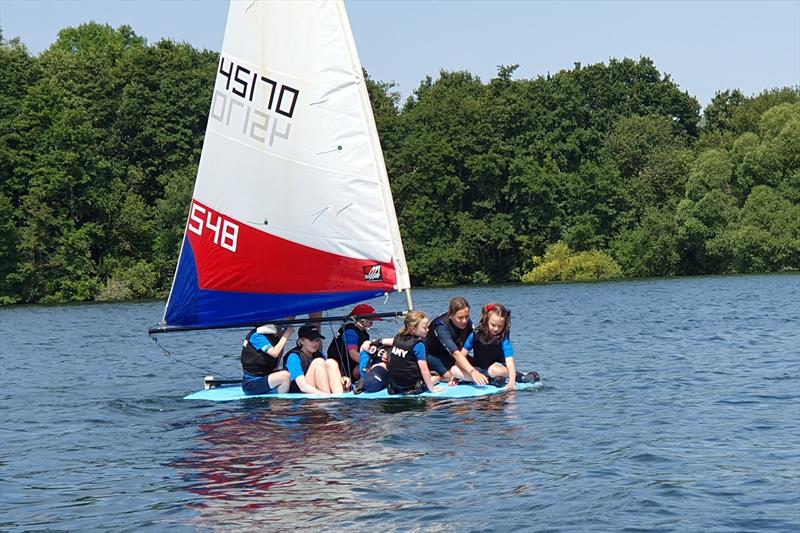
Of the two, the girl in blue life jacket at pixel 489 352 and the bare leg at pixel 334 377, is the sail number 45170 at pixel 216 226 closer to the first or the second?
the bare leg at pixel 334 377

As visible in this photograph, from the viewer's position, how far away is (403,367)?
16.6 m

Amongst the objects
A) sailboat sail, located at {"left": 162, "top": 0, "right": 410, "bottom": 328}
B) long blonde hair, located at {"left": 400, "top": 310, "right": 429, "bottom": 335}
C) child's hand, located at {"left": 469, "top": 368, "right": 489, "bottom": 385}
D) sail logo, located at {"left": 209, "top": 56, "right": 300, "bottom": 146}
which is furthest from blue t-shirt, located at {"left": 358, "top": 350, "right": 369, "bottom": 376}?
sail logo, located at {"left": 209, "top": 56, "right": 300, "bottom": 146}

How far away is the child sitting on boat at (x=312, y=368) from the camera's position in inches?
667

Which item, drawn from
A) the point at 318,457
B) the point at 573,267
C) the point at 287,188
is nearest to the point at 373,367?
the point at 287,188

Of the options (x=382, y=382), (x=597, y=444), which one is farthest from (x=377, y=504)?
(x=382, y=382)

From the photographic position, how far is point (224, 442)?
47.8 feet

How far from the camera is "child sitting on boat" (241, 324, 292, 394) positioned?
56.3 feet

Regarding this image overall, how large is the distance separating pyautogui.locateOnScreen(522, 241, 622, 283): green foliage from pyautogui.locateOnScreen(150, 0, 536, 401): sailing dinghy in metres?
55.5

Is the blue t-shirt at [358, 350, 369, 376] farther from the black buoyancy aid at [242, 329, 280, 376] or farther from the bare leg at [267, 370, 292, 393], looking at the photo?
the black buoyancy aid at [242, 329, 280, 376]

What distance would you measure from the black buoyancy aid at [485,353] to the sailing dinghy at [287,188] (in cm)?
61

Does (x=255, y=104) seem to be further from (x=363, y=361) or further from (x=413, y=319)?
(x=363, y=361)

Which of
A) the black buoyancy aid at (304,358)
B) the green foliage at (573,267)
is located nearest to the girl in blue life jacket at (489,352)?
the black buoyancy aid at (304,358)

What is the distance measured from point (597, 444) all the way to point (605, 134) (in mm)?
72076

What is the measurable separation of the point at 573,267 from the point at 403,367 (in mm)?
56226
